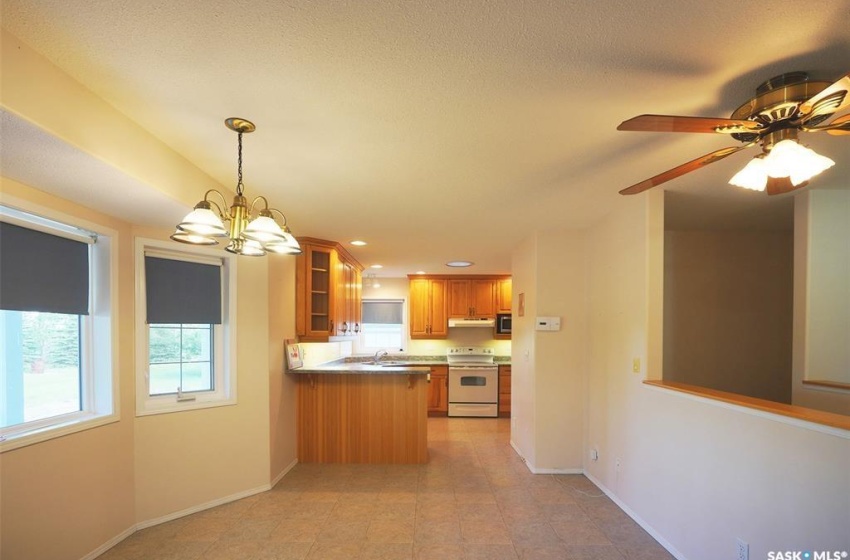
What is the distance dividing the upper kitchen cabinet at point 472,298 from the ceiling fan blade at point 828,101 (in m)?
5.77

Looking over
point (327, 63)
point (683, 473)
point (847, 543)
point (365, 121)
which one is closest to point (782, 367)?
point (683, 473)

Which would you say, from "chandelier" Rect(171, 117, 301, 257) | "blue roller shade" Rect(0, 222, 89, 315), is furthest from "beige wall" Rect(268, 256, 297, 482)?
"chandelier" Rect(171, 117, 301, 257)

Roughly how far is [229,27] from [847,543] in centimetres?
283

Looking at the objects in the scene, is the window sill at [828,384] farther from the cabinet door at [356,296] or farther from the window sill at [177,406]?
the cabinet door at [356,296]

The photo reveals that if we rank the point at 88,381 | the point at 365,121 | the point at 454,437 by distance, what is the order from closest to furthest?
1. the point at 365,121
2. the point at 88,381
3. the point at 454,437

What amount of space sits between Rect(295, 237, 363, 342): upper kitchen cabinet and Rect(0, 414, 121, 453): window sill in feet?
6.15

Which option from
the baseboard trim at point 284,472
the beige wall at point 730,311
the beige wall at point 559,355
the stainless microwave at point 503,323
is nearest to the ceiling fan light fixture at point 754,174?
the beige wall at point 559,355

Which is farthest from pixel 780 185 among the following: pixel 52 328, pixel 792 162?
pixel 52 328

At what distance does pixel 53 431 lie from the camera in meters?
2.18

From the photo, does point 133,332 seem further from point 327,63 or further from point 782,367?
point 782,367

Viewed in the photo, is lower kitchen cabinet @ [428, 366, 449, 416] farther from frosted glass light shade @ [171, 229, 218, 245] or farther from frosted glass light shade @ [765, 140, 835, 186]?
frosted glass light shade @ [765, 140, 835, 186]

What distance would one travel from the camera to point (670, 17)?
1228 millimetres

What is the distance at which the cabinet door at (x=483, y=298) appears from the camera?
23.4 ft

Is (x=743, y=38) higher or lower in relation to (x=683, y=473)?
higher
